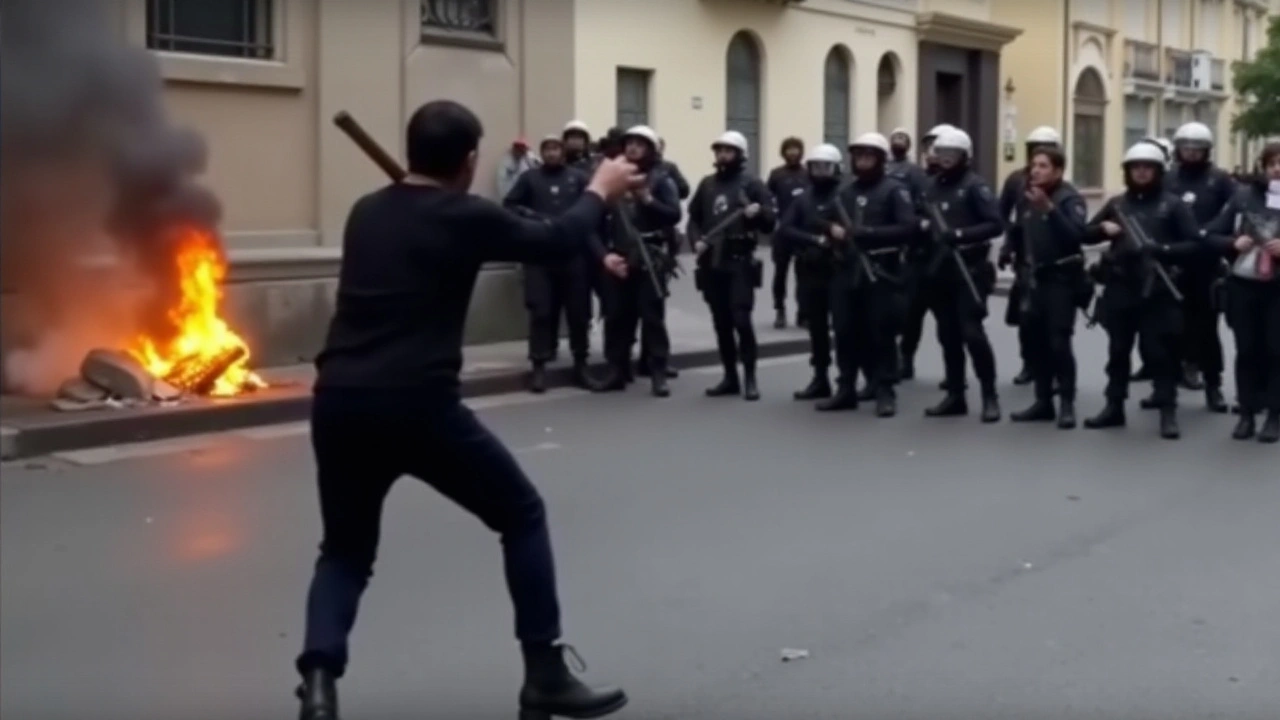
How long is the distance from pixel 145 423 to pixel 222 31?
11.1 feet

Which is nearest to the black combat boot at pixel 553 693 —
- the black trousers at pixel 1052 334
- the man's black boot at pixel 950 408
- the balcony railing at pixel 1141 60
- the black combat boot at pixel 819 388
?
the black trousers at pixel 1052 334

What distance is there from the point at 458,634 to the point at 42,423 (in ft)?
16.1

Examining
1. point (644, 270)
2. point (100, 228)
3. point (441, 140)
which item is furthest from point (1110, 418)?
point (441, 140)

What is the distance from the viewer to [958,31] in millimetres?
24109

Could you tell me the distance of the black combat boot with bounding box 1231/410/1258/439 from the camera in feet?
38.4

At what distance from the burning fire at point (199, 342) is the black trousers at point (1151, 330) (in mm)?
5111

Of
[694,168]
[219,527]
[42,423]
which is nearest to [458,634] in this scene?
[219,527]

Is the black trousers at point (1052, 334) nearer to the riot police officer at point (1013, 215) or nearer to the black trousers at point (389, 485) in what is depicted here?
the riot police officer at point (1013, 215)

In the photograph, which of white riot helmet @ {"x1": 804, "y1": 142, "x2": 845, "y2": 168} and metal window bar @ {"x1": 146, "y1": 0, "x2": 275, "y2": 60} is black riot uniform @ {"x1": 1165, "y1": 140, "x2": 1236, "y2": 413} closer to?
white riot helmet @ {"x1": 804, "y1": 142, "x2": 845, "y2": 168}

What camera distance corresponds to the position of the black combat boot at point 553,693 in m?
5.50

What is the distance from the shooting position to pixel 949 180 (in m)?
12.5

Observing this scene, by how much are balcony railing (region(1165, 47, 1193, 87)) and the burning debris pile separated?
1522 centimetres

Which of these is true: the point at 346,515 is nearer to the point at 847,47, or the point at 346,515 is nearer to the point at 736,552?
the point at 736,552

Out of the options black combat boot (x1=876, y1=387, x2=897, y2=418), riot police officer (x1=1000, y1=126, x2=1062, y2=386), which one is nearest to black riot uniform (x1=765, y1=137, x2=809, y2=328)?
riot police officer (x1=1000, y1=126, x2=1062, y2=386)
